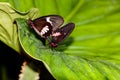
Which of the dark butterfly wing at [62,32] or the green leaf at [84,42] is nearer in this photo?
the green leaf at [84,42]

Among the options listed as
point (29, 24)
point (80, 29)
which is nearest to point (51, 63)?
point (29, 24)

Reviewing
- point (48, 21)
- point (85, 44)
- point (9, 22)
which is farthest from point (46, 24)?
point (85, 44)

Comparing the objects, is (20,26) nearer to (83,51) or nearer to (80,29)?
(83,51)

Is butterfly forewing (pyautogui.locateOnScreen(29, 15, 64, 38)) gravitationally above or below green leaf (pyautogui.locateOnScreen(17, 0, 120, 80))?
above

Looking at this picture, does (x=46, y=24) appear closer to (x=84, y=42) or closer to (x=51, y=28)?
(x=51, y=28)

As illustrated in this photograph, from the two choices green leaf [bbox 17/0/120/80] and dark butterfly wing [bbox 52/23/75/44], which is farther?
dark butterfly wing [bbox 52/23/75/44]

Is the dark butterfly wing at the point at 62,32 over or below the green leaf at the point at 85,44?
over
